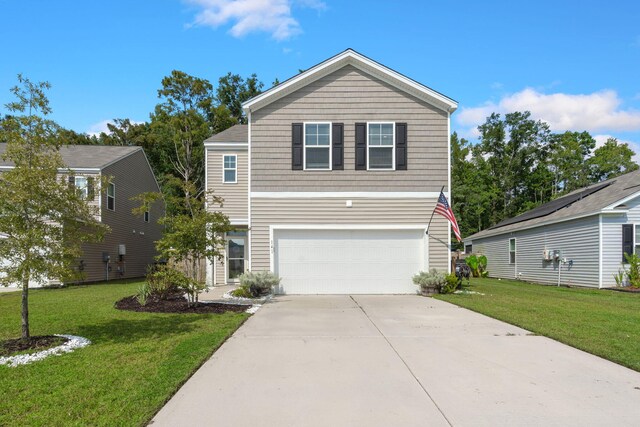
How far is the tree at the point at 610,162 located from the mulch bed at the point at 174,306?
4148 centimetres

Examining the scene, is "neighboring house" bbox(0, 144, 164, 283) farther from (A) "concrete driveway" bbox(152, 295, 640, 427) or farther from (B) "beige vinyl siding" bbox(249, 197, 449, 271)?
(A) "concrete driveway" bbox(152, 295, 640, 427)

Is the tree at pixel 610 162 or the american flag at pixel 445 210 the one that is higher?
the tree at pixel 610 162

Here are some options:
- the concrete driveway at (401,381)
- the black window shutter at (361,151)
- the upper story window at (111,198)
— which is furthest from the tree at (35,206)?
the upper story window at (111,198)

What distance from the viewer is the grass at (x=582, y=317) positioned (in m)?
6.65

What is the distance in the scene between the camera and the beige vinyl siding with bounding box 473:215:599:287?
658 inches

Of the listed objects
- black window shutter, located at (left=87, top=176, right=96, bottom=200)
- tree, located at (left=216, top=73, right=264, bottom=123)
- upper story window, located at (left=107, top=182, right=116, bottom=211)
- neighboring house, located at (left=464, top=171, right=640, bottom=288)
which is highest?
tree, located at (left=216, top=73, right=264, bottom=123)

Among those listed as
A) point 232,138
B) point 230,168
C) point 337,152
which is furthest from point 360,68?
point 230,168

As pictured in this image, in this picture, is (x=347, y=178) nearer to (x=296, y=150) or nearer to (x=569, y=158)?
(x=296, y=150)

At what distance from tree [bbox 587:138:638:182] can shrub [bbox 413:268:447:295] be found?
117 ft

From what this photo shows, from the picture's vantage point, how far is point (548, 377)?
207 inches

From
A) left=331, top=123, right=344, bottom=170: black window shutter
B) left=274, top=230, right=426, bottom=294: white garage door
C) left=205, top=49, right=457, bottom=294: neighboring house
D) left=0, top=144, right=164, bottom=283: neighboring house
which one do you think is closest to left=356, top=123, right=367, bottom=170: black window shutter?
left=205, top=49, right=457, bottom=294: neighboring house

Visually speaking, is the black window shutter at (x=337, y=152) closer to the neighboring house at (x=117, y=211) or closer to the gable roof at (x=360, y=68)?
the gable roof at (x=360, y=68)

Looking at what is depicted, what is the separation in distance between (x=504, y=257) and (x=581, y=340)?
1878 centimetres

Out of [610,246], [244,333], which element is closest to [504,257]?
[610,246]
